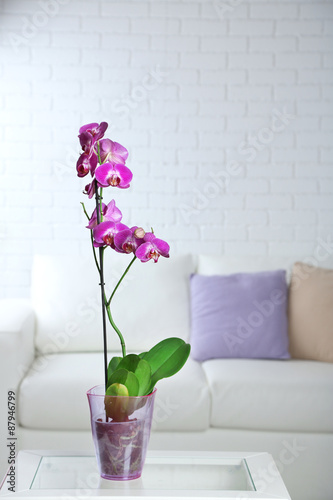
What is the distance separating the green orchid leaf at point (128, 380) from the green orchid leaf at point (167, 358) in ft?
0.34

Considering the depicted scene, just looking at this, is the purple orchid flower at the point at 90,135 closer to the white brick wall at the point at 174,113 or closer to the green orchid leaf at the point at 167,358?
the green orchid leaf at the point at 167,358

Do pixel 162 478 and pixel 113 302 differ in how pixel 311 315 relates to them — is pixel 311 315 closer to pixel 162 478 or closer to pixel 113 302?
pixel 113 302

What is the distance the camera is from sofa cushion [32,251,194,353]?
3.07 meters

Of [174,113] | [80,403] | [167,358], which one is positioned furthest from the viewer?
[174,113]

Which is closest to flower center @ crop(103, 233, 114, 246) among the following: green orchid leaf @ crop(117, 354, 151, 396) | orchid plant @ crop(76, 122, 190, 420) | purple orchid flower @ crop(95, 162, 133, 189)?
orchid plant @ crop(76, 122, 190, 420)

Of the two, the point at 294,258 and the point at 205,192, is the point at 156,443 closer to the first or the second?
the point at 294,258

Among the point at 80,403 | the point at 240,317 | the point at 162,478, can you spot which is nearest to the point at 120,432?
the point at 162,478

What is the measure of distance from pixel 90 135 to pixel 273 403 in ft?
4.95

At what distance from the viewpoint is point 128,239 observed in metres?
1.54

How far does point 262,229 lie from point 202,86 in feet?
2.90

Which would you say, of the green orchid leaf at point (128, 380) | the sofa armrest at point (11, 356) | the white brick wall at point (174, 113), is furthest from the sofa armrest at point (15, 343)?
the green orchid leaf at point (128, 380)

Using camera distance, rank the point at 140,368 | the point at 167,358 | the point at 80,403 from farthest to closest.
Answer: the point at 80,403, the point at 167,358, the point at 140,368

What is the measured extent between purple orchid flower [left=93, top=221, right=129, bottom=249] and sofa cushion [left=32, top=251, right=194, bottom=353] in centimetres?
157

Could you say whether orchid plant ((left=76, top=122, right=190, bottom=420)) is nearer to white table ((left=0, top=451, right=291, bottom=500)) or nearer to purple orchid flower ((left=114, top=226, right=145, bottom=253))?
purple orchid flower ((left=114, top=226, right=145, bottom=253))
